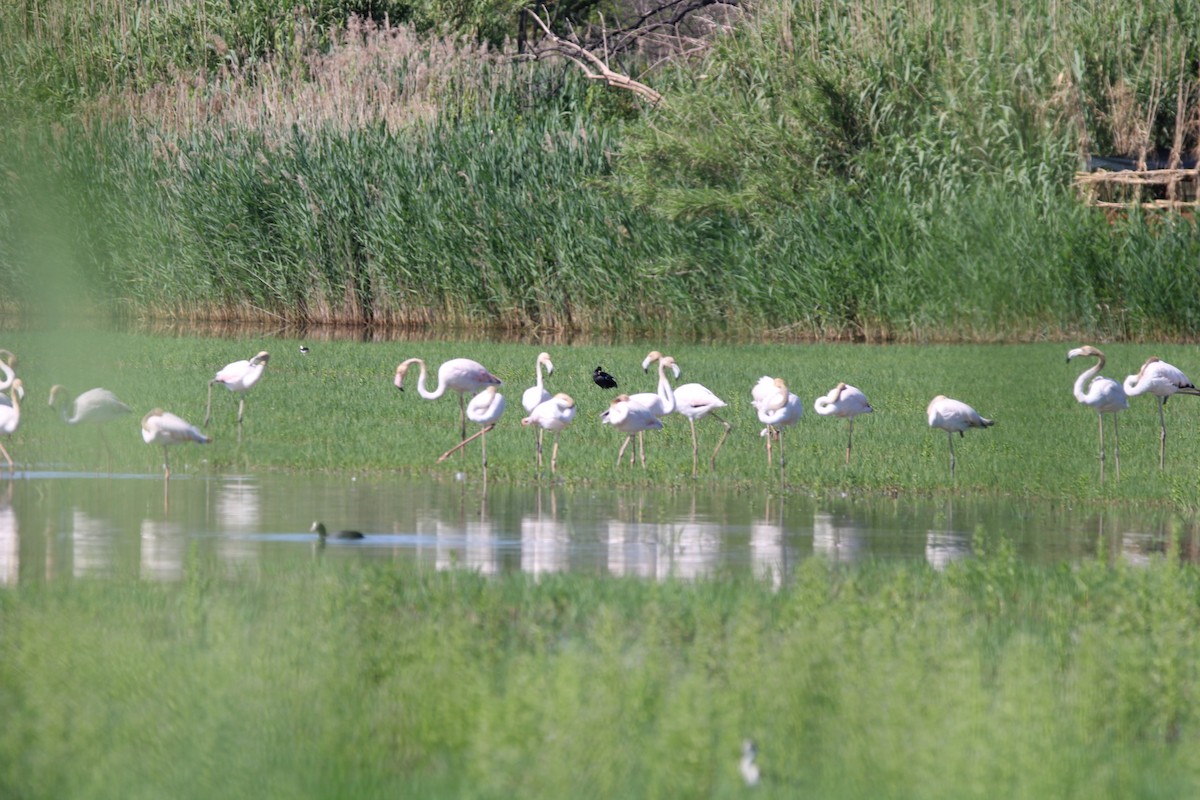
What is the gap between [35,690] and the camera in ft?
22.1

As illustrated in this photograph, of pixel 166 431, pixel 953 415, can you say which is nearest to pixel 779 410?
pixel 953 415

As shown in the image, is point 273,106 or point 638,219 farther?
point 273,106

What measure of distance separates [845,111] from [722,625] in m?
22.7

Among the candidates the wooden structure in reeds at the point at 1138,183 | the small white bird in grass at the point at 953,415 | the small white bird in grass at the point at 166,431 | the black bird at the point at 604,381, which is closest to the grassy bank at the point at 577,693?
the small white bird in grass at the point at 166,431

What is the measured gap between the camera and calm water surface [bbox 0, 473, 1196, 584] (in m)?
10.4

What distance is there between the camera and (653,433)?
18.0 metres

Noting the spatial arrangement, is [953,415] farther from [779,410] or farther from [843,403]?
[779,410]

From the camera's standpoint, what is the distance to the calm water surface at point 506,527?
34.2 feet

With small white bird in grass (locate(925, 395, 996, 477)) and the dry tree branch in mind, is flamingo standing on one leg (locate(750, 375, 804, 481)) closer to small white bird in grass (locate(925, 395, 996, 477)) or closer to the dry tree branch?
small white bird in grass (locate(925, 395, 996, 477))

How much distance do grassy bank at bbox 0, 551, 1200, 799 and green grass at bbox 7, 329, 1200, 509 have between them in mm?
5675

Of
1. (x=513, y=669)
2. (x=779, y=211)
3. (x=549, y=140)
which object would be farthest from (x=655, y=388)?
(x=513, y=669)

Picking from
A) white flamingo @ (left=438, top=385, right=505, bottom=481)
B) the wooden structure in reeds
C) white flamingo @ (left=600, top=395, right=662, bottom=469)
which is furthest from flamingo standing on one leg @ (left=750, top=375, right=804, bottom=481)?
the wooden structure in reeds

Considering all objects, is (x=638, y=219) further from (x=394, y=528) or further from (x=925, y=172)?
(x=394, y=528)

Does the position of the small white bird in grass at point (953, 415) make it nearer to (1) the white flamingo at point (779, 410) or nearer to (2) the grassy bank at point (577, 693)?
(1) the white flamingo at point (779, 410)
